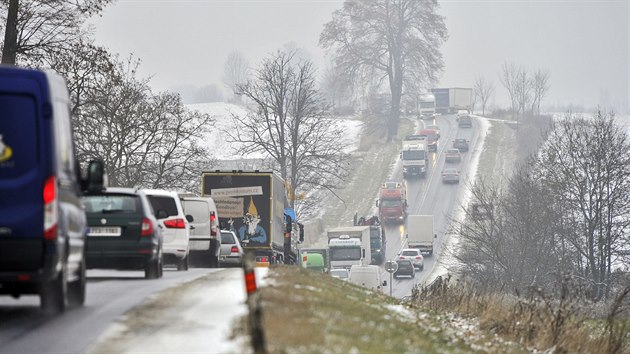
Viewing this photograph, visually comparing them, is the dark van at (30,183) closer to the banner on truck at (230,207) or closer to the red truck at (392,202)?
the banner on truck at (230,207)

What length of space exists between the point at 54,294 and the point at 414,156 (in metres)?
102

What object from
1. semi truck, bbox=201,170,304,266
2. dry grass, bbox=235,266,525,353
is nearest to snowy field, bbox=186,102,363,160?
semi truck, bbox=201,170,304,266

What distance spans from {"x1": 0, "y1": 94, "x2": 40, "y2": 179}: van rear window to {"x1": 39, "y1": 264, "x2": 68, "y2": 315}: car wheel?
1.31 meters

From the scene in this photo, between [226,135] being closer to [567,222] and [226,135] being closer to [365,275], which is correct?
[567,222]

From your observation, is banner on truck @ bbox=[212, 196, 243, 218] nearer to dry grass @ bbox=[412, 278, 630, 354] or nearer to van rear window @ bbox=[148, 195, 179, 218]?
van rear window @ bbox=[148, 195, 179, 218]

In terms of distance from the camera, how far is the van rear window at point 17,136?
40.7 feet

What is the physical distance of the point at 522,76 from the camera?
195250 mm

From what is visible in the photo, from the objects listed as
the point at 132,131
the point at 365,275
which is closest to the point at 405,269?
the point at 365,275

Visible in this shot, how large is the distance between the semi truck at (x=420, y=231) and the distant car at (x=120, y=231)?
70.2 m

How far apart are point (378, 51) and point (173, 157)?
56696mm

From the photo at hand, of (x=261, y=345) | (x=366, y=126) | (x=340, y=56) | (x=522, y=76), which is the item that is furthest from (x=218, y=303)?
(x=522, y=76)

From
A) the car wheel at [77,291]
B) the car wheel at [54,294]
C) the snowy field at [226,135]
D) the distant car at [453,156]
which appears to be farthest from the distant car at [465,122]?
the car wheel at [54,294]

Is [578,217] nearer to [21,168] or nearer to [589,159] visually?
[589,159]

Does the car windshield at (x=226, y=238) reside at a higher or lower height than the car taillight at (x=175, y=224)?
lower
